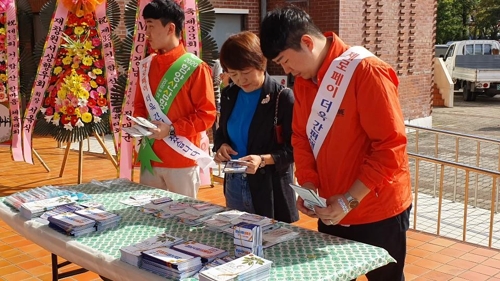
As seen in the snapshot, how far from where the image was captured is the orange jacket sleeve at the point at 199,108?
10.3 feet

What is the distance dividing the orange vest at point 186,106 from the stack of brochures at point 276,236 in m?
1.04

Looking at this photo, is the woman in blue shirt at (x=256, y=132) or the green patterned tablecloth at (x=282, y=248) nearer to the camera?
the green patterned tablecloth at (x=282, y=248)

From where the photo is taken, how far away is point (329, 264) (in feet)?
6.36

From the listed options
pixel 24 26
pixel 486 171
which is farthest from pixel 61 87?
pixel 486 171

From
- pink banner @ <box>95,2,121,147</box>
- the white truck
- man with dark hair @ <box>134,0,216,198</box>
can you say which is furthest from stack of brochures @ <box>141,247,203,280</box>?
the white truck

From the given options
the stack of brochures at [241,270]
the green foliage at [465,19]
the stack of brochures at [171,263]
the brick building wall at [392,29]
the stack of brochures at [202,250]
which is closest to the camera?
the stack of brochures at [241,270]

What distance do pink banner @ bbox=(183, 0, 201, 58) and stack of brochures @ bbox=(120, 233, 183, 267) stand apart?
9.14 ft

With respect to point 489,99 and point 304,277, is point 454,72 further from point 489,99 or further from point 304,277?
point 304,277

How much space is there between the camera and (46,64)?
5.54 metres

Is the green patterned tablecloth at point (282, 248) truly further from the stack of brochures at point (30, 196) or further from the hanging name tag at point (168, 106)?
the hanging name tag at point (168, 106)

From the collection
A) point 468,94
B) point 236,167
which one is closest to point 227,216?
point 236,167

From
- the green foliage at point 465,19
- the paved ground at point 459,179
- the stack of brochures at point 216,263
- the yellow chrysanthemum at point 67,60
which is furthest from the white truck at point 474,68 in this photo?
the stack of brochures at point 216,263

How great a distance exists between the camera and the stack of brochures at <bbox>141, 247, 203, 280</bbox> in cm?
184

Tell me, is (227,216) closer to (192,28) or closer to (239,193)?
(239,193)
